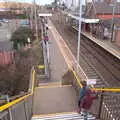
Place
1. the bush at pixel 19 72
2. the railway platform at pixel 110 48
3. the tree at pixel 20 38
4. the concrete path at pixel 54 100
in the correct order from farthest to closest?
1. the tree at pixel 20 38
2. the railway platform at pixel 110 48
3. the bush at pixel 19 72
4. the concrete path at pixel 54 100

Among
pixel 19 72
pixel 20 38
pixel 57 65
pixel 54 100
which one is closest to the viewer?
pixel 54 100

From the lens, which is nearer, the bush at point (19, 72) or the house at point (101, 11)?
the bush at point (19, 72)

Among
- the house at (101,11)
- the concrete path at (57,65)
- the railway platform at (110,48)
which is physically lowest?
the concrete path at (57,65)

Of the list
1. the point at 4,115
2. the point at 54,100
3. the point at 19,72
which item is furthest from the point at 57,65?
the point at 4,115

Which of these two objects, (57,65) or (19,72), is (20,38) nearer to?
(19,72)

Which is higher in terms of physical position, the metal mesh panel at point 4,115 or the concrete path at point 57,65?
the metal mesh panel at point 4,115

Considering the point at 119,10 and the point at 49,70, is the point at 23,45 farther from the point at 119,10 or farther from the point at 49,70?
the point at 119,10

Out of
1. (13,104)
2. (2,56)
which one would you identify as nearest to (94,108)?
(13,104)

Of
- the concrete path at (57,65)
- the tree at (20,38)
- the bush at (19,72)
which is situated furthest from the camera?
the tree at (20,38)

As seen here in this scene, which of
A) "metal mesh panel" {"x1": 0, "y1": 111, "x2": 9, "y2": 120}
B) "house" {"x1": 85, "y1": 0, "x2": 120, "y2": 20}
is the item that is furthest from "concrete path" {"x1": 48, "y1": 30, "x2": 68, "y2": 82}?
"metal mesh panel" {"x1": 0, "y1": 111, "x2": 9, "y2": 120}

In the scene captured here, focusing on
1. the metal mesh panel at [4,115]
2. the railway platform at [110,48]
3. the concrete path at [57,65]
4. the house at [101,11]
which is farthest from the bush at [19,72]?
the metal mesh panel at [4,115]

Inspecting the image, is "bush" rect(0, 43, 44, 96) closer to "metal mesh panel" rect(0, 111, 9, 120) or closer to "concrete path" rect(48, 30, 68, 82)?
"concrete path" rect(48, 30, 68, 82)

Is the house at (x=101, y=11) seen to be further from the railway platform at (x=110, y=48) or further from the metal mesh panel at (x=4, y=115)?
the metal mesh panel at (x=4, y=115)

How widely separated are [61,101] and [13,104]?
5239mm
